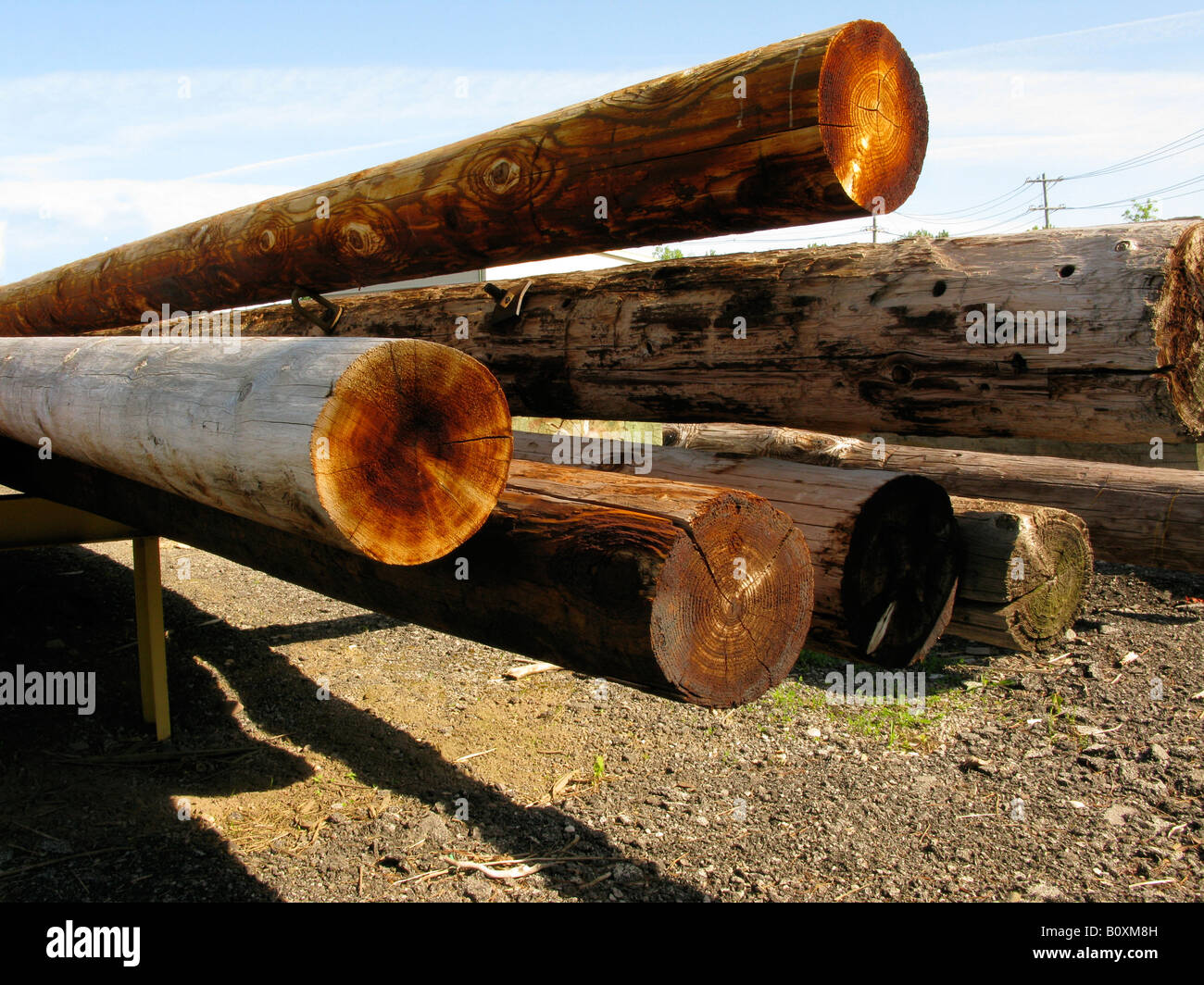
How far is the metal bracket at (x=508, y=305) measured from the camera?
348 centimetres

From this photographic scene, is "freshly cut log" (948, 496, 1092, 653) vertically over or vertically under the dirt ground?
over

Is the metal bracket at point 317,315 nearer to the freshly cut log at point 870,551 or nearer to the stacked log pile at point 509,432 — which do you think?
the stacked log pile at point 509,432

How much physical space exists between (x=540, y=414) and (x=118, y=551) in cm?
699

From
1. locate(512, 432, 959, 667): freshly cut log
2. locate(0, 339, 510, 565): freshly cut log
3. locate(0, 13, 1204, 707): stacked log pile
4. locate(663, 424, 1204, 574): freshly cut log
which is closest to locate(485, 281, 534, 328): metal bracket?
locate(0, 13, 1204, 707): stacked log pile

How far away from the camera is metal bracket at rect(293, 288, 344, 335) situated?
12.7 ft

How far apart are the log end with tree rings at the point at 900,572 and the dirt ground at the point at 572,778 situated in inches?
51.3

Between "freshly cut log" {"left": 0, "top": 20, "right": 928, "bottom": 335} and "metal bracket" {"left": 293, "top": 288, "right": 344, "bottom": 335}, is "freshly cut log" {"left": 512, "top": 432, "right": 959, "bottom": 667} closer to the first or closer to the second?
"freshly cut log" {"left": 0, "top": 20, "right": 928, "bottom": 335}

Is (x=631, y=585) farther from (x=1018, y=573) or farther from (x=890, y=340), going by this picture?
(x=1018, y=573)

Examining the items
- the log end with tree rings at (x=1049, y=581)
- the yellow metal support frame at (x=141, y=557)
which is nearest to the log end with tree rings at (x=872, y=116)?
the log end with tree rings at (x=1049, y=581)

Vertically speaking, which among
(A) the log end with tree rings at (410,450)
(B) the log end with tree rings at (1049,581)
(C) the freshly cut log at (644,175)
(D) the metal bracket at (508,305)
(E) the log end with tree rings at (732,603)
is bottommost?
(B) the log end with tree rings at (1049,581)

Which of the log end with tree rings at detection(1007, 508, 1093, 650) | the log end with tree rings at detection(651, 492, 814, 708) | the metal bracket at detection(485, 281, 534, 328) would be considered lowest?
the log end with tree rings at detection(1007, 508, 1093, 650)

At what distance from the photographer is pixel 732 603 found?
195 cm

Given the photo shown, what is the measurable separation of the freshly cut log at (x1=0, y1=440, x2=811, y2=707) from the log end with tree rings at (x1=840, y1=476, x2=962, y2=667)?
713 mm

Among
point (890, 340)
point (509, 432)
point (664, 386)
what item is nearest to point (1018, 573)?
point (890, 340)
